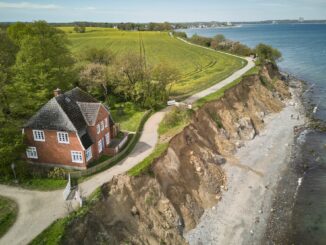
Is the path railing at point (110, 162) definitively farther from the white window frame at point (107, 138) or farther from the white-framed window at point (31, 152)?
the white-framed window at point (31, 152)

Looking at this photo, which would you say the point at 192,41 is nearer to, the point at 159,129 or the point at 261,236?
the point at 159,129

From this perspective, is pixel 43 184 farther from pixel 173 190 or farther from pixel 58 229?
pixel 173 190

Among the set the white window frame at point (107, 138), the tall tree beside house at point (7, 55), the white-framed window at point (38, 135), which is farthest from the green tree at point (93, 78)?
the white-framed window at point (38, 135)

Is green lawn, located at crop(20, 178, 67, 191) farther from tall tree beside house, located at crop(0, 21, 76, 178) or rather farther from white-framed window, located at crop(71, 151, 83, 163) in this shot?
white-framed window, located at crop(71, 151, 83, 163)

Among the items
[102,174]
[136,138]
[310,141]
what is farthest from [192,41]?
[102,174]

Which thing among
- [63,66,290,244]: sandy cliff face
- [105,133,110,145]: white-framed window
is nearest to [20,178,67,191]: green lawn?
[63,66,290,244]: sandy cliff face

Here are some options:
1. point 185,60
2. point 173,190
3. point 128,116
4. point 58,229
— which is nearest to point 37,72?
point 128,116
